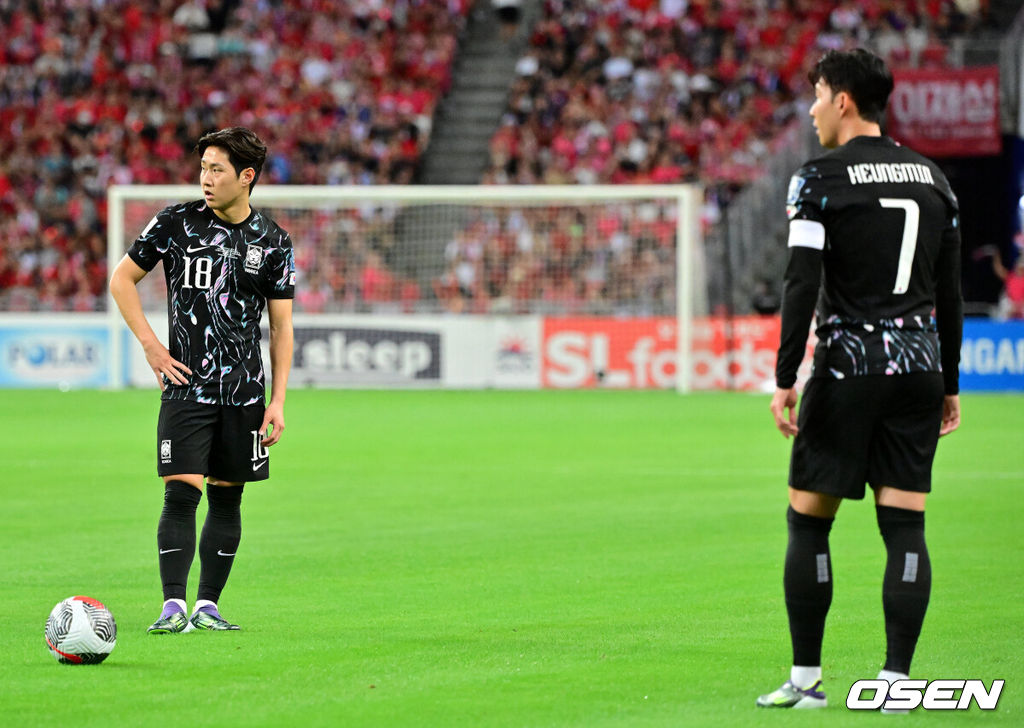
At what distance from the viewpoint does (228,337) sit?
23.0 feet

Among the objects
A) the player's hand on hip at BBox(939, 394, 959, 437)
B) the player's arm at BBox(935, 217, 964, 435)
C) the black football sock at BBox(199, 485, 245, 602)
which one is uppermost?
the player's arm at BBox(935, 217, 964, 435)

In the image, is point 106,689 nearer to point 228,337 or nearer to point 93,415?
point 228,337

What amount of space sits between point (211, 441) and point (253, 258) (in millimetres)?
774

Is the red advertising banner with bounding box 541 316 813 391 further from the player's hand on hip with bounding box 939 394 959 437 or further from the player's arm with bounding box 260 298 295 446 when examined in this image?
the player's hand on hip with bounding box 939 394 959 437

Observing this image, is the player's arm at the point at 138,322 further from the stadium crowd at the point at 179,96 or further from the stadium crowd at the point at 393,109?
the stadium crowd at the point at 179,96

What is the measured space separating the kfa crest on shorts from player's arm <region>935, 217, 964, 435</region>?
285 centimetres

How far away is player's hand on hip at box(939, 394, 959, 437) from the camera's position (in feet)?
18.6

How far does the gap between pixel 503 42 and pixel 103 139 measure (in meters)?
8.55

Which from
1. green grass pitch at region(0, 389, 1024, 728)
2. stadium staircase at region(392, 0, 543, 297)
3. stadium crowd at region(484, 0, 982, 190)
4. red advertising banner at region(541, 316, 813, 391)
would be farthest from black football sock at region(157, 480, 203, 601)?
stadium staircase at region(392, 0, 543, 297)

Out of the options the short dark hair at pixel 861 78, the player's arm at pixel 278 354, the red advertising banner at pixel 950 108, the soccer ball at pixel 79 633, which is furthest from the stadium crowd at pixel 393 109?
the short dark hair at pixel 861 78

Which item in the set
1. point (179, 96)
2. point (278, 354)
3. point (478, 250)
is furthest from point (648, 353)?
point (278, 354)

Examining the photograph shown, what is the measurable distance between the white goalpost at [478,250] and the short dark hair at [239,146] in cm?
1959

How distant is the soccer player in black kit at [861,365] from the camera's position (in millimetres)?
5359

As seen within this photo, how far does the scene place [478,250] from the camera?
1133 inches
